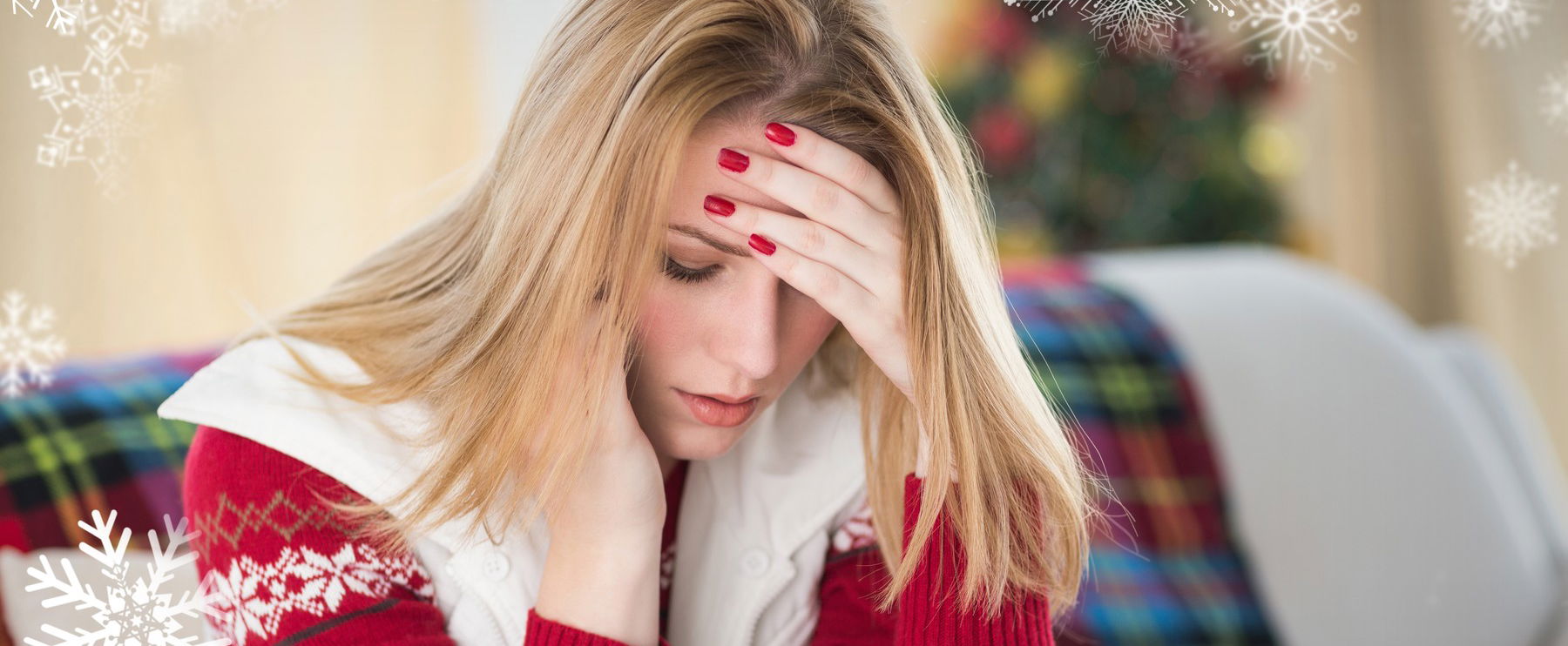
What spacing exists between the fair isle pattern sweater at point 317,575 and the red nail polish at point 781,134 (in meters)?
0.29

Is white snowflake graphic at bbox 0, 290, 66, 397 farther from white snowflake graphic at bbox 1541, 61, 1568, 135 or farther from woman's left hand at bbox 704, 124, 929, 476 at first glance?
white snowflake graphic at bbox 1541, 61, 1568, 135

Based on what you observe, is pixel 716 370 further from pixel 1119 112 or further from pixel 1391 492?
pixel 1119 112

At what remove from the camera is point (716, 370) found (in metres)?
0.87

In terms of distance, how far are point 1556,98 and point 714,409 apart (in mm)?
800

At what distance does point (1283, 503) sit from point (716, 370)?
114cm

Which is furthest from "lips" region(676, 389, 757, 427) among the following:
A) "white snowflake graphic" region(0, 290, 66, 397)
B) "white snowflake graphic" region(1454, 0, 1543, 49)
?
"white snowflake graphic" region(1454, 0, 1543, 49)

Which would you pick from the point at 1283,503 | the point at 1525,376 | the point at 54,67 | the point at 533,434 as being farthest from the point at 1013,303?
the point at 54,67

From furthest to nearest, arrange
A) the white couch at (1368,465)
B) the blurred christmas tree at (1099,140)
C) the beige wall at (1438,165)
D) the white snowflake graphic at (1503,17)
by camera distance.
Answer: the blurred christmas tree at (1099,140)
the white couch at (1368,465)
the beige wall at (1438,165)
the white snowflake graphic at (1503,17)

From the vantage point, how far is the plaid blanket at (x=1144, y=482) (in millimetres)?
1639

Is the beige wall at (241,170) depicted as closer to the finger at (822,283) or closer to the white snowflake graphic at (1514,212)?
the finger at (822,283)

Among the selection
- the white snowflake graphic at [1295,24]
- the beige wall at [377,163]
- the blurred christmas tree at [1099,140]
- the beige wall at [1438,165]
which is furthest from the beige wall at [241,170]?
the blurred christmas tree at [1099,140]

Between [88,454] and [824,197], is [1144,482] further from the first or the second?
[88,454]

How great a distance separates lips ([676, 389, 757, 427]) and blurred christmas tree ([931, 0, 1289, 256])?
1974 millimetres
